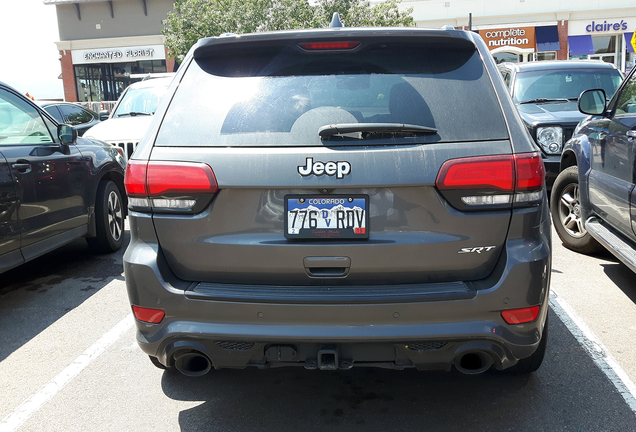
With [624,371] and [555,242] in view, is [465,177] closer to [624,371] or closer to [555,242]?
[624,371]

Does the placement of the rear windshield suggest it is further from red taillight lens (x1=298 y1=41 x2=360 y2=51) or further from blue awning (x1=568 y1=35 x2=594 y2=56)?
blue awning (x1=568 y1=35 x2=594 y2=56)

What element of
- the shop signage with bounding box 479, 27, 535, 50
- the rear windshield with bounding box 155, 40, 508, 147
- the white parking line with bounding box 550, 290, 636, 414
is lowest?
the white parking line with bounding box 550, 290, 636, 414

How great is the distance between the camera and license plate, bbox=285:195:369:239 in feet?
8.18

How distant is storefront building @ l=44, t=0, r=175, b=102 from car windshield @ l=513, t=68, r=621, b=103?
32.2m

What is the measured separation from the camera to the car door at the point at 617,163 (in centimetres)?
433

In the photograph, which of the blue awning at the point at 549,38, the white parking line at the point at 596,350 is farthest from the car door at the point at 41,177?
Answer: the blue awning at the point at 549,38

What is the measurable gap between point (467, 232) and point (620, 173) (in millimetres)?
2606

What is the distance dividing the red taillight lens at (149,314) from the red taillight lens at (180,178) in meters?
0.51

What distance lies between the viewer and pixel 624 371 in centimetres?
343

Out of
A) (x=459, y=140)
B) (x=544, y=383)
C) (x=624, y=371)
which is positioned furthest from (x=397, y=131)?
(x=624, y=371)

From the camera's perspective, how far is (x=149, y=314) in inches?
104

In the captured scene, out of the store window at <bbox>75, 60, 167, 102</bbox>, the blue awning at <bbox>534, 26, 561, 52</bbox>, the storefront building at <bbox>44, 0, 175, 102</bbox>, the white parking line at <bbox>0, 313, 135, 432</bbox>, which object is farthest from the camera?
the store window at <bbox>75, 60, 167, 102</bbox>

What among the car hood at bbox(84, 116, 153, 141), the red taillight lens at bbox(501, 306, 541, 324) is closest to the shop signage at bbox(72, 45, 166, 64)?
the car hood at bbox(84, 116, 153, 141)

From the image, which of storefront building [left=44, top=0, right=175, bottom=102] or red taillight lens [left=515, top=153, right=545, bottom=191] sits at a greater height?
storefront building [left=44, top=0, right=175, bottom=102]
